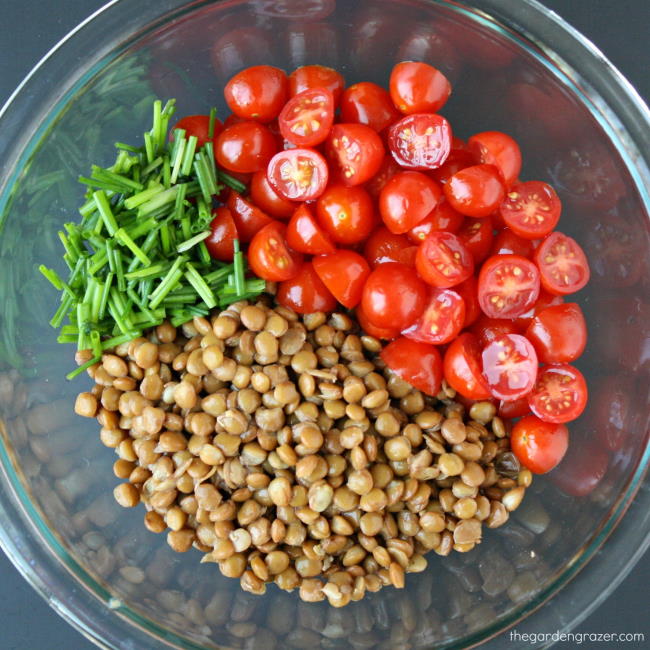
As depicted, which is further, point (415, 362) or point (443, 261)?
point (415, 362)

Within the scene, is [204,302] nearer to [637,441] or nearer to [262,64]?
[262,64]

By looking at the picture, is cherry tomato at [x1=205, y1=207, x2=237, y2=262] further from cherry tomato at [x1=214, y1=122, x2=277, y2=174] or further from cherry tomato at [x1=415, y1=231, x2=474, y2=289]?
cherry tomato at [x1=415, y1=231, x2=474, y2=289]

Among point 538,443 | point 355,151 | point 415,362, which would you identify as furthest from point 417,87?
point 538,443

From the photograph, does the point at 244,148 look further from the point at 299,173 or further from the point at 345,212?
the point at 345,212

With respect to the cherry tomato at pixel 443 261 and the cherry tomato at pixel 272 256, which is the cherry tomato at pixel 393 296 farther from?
the cherry tomato at pixel 272 256

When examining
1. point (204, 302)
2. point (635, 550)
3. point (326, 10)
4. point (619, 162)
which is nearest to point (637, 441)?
point (635, 550)

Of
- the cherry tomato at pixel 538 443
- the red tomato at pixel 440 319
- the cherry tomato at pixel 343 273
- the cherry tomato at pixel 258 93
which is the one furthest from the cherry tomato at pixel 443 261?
the cherry tomato at pixel 258 93
